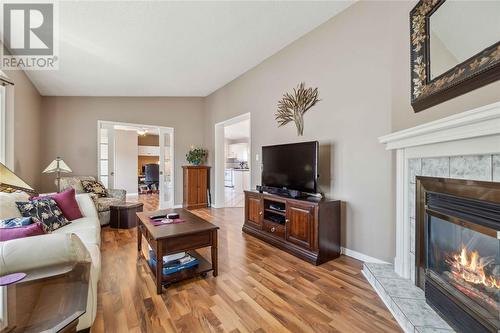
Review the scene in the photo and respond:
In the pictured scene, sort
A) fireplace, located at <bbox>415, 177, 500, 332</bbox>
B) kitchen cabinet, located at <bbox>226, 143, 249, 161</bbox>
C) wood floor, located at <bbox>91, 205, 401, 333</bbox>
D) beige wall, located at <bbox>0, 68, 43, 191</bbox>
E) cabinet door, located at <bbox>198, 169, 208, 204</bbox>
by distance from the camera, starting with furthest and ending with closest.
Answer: kitchen cabinet, located at <bbox>226, 143, 249, 161</bbox>, cabinet door, located at <bbox>198, 169, 208, 204</bbox>, beige wall, located at <bbox>0, 68, 43, 191</bbox>, wood floor, located at <bbox>91, 205, 401, 333</bbox>, fireplace, located at <bbox>415, 177, 500, 332</bbox>

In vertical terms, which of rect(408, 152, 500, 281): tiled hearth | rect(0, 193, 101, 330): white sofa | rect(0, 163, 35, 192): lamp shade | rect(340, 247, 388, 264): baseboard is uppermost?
rect(408, 152, 500, 281): tiled hearth

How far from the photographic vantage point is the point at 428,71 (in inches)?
66.5

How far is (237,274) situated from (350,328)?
1083mm

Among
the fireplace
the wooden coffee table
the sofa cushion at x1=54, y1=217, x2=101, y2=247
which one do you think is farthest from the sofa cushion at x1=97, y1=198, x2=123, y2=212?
the fireplace

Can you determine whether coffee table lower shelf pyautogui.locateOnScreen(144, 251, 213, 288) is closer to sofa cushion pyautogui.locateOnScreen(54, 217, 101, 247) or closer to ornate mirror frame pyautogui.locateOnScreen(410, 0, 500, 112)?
sofa cushion pyautogui.locateOnScreen(54, 217, 101, 247)

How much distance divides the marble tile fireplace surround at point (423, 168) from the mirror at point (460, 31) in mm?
474

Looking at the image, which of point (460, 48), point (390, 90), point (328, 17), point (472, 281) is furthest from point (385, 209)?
point (328, 17)

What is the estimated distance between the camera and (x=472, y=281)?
135 centimetres

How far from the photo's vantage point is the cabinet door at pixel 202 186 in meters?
5.54

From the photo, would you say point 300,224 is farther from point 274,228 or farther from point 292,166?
point 292,166

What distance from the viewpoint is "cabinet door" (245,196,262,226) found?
3.26 m

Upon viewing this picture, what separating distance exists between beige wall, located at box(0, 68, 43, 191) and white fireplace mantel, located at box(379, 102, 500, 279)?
5.03 metres

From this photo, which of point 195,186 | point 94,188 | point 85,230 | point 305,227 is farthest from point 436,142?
point 94,188

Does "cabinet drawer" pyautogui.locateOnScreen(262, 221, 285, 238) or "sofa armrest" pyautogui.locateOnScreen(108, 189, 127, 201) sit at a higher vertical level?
"sofa armrest" pyautogui.locateOnScreen(108, 189, 127, 201)
